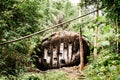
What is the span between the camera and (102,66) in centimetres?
819

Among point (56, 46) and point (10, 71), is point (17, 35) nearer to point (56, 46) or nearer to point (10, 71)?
point (10, 71)

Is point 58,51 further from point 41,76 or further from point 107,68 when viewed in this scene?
point 107,68

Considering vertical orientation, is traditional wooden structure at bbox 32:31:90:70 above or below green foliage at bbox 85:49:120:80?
above

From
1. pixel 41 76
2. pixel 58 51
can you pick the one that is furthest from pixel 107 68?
pixel 58 51

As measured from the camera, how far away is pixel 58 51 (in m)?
17.2

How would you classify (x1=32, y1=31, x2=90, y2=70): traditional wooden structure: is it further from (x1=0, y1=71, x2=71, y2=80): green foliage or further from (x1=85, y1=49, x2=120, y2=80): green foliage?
(x1=85, y1=49, x2=120, y2=80): green foliage

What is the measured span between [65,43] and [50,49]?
125 cm

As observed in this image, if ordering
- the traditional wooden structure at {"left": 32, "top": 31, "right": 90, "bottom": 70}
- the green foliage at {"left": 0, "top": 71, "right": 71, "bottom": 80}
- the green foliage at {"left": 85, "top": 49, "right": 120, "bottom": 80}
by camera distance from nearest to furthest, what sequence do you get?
the green foliage at {"left": 85, "top": 49, "right": 120, "bottom": 80} → the green foliage at {"left": 0, "top": 71, "right": 71, "bottom": 80} → the traditional wooden structure at {"left": 32, "top": 31, "right": 90, "bottom": 70}

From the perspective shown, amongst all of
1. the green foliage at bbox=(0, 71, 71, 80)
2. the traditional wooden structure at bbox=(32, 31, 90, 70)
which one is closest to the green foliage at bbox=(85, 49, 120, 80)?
the green foliage at bbox=(0, 71, 71, 80)

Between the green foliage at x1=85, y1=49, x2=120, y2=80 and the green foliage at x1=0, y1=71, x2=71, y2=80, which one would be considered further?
the green foliage at x1=0, y1=71, x2=71, y2=80

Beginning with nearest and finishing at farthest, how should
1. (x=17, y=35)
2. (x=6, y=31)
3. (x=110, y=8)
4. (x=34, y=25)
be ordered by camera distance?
1. (x=110, y=8)
2. (x=6, y=31)
3. (x=17, y=35)
4. (x=34, y=25)

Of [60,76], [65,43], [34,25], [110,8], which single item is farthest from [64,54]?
[110,8]

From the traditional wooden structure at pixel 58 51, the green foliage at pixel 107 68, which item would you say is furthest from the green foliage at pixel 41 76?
the traditional wooden structure at pixel 58 51

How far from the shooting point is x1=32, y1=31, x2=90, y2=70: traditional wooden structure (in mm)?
16734
